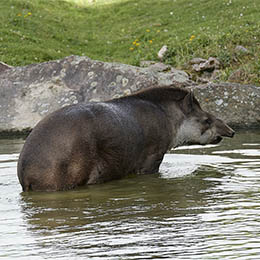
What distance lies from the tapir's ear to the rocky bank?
3.17 m

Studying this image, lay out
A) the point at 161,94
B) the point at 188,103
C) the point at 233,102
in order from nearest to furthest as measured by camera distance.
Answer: the point at 161,94 < the point at 188,103 < the point at 233,102

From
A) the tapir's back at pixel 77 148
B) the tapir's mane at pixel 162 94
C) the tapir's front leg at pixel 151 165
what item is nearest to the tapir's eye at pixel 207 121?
the tapir's mane at pixel 162 94

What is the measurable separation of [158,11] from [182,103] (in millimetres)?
20994

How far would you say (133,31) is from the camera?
2689cm

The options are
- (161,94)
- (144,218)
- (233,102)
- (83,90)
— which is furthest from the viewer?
(83,90)

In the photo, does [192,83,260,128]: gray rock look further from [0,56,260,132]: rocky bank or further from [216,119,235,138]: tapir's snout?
[216,119,235,138]: tapir's snout

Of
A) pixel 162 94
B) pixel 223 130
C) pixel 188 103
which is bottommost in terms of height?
pixel 223 130

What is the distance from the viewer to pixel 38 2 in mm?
32531

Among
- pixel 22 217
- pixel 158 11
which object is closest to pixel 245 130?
pixel 22 217

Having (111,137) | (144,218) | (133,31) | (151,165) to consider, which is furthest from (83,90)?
(133,31)

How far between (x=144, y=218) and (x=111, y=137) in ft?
7.50

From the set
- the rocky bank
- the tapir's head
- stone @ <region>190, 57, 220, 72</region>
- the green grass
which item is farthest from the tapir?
stone @ <region>190, 57, 220, 72</region>

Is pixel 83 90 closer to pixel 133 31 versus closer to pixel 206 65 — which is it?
pixel 206 65

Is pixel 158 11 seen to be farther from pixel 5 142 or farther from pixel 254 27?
pixel 5 142
